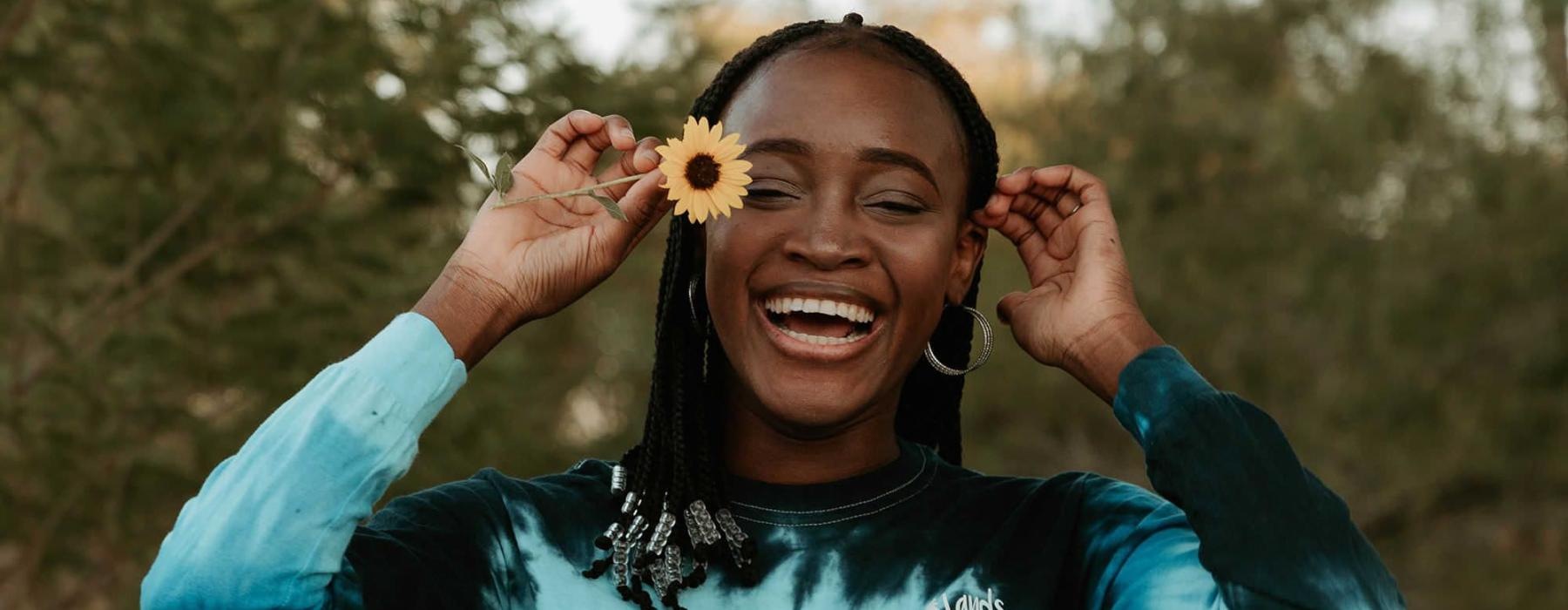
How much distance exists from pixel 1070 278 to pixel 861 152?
431 mm

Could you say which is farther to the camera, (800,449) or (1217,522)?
(800,449)

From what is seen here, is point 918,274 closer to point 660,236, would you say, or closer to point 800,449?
point 800,449

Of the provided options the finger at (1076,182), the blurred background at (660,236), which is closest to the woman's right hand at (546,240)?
the finger at (1076,182)

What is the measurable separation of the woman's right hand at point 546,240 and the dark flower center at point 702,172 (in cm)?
9

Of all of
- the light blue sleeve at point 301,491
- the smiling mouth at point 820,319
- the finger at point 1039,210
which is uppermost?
the finger at point 1039,210

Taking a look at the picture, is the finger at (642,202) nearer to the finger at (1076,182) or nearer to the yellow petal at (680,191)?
the yellow petal at (680,191)

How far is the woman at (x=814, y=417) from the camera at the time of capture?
2.68 m

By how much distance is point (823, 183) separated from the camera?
298 cm

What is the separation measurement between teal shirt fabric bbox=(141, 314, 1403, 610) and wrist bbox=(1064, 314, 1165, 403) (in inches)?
2.3

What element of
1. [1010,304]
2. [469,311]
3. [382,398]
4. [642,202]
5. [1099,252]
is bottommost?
[382,398]

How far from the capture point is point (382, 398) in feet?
8.79

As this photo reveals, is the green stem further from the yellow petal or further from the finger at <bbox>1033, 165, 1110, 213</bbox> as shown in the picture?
the finger at <bbox>1033, 165, 1110, 213</bbox>

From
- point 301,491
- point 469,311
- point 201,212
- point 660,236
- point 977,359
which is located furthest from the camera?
point 660,236

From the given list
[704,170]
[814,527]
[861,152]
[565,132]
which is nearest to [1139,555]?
[814,527]
